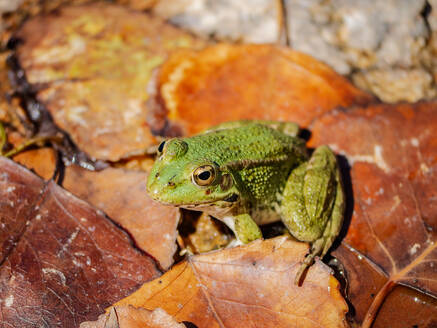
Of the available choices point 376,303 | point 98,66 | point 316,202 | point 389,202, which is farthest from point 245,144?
point 98,66

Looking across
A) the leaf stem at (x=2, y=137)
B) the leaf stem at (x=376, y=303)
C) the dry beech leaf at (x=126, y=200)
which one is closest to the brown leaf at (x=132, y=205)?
the dry beech leaf at (x=126, y=200)

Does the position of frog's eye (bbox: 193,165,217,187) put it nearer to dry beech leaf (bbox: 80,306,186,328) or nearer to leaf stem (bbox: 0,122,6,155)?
dry beech leaf (bbox: 80,306,186,328)

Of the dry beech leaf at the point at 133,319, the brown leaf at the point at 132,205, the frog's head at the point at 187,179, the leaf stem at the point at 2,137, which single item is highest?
the frog's head at the point at 187,179

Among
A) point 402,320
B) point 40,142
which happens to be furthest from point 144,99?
point 402,320

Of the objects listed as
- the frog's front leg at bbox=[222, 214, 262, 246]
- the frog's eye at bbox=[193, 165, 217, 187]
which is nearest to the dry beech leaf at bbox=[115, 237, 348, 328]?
the frog's front leg at bbox=[222, 214, 262, 246]

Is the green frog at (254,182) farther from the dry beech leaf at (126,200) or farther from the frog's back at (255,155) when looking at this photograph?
the dry beech leaf at (126,200)
